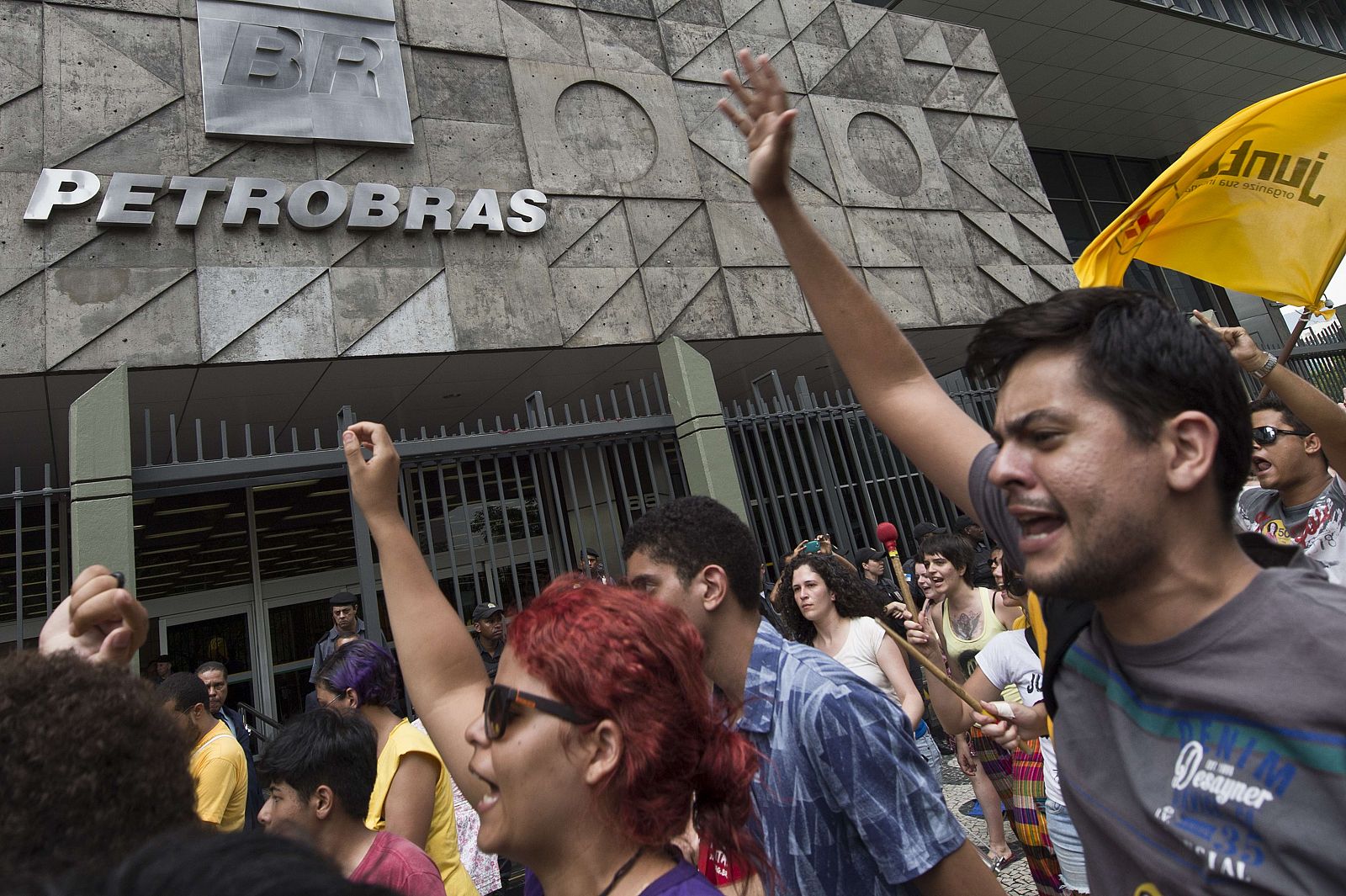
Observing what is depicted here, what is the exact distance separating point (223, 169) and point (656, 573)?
7937 millimetres

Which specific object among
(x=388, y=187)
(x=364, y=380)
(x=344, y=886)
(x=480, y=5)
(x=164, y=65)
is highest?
(x=480, y=5)

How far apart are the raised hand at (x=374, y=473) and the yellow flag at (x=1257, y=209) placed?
121 inches

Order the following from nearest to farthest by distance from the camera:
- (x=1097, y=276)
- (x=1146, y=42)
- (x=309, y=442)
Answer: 1. (x=1097, y=276)
2. (x=309, y=442)
3. (x=1146, y=42)

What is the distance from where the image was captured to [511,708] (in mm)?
1518

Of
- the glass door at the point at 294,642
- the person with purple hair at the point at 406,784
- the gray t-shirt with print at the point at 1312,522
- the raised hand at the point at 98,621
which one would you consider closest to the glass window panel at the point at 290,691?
the glass door at the point at 294,642

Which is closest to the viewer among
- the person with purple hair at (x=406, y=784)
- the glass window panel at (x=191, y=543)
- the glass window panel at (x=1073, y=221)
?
the person with purple hair at (x=406, y=784)

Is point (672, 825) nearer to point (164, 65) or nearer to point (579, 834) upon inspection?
point (579, 834)

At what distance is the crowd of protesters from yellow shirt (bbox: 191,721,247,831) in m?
1.60

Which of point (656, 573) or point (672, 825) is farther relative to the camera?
point (656, 573)

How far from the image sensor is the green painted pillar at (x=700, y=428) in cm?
749

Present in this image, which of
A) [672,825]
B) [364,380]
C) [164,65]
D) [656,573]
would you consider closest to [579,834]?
[672,825]

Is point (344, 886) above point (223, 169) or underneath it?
underneath

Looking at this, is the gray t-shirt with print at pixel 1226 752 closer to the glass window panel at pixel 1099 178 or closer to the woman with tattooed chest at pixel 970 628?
the woman with tattooed chest at pixel 970 628

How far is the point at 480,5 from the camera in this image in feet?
32.6
